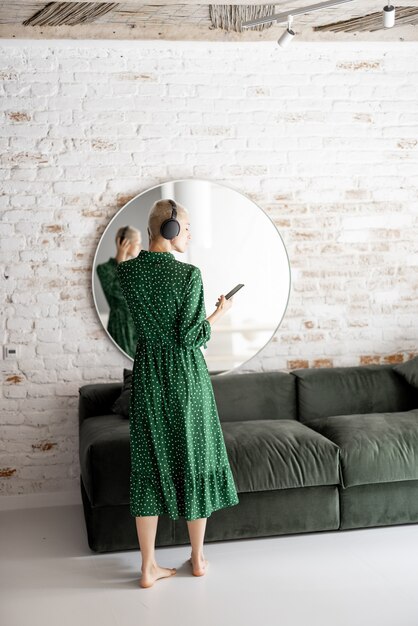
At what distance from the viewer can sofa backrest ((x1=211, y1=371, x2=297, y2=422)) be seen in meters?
4.59

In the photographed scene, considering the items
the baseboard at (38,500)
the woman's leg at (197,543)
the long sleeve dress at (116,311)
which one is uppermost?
the long sleeve dress at (116,311)

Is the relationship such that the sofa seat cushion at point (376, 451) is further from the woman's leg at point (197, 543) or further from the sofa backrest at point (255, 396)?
the woman's leg at point (197, 543)

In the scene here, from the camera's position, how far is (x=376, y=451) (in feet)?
12.8

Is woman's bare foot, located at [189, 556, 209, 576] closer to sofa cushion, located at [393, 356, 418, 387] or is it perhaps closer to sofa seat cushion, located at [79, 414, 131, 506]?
sofa seat cushion, located at [79, 414, 131, 506]

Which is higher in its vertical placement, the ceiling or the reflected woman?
the ceiling

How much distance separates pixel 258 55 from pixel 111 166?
1.13 metres

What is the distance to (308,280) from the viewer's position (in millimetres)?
5047

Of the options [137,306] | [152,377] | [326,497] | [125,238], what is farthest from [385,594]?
[125,238]

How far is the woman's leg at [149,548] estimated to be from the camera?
337cm

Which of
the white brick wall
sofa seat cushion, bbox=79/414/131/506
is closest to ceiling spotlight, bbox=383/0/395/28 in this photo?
the white brick wall

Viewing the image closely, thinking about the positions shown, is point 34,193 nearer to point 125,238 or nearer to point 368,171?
point 125,238

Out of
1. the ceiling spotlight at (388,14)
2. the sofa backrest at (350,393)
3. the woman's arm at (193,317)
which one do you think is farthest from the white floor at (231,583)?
the ceiling spotlight at (388,14)

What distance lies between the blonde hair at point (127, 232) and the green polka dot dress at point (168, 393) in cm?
142

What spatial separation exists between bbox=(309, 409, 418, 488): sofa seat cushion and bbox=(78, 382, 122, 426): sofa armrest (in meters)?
1.24
